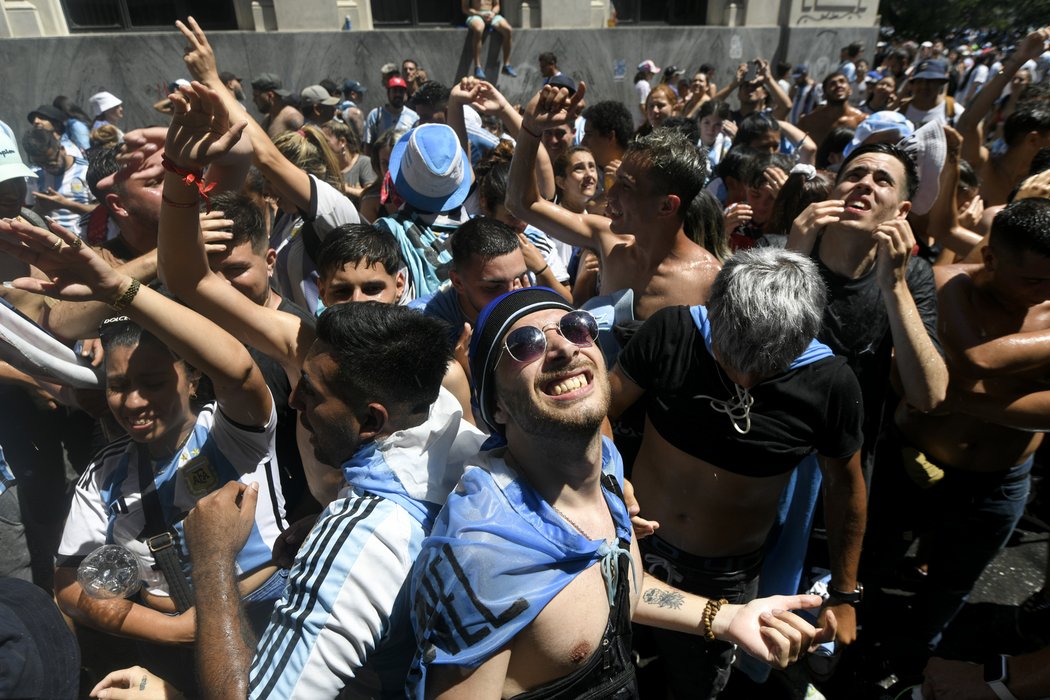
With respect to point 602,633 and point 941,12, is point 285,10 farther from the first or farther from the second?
point 941,12

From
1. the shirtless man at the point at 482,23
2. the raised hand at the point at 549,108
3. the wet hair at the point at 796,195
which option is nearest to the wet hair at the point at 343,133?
the raised hand at the point at 549,108

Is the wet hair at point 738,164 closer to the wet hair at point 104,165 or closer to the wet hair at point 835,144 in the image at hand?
the wet hair at point 835,144

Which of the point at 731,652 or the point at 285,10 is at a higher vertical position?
the point at 285,10

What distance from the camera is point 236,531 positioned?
1718 mm

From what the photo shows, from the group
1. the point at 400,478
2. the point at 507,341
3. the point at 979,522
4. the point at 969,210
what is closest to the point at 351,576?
the point at 400,478

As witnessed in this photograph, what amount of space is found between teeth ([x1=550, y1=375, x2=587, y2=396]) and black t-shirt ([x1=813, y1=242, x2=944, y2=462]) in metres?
1.50

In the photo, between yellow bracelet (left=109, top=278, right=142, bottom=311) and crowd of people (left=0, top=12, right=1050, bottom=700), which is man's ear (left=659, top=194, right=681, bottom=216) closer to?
crowd of people (left=0, top=12, right=1050, bottom=700)

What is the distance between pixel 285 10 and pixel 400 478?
1279 centimetres

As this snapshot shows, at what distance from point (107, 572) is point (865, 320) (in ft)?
9.80

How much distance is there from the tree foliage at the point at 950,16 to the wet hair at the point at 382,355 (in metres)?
40.3

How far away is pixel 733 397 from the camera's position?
2189 millimetres

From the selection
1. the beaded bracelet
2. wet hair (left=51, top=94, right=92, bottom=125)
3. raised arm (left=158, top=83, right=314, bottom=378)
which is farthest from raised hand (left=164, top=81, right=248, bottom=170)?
wet hair (left=51, top=94, right=92, bottom=125)

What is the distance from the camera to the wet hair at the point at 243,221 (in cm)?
274

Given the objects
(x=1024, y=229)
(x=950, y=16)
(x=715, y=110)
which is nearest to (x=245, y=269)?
(x=1024, y=229)
